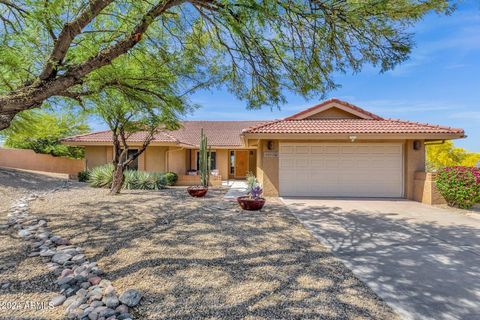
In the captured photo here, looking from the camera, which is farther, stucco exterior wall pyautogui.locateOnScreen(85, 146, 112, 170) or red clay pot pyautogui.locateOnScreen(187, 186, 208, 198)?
stucco exterior wall pyautogui.locateOnScreen(85, 146, 112, 170)

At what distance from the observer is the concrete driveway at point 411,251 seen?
3650 mm

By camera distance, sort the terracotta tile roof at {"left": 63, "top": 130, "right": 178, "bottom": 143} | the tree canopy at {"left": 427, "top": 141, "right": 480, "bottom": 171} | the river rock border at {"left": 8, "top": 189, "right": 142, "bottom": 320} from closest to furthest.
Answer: the river rock border at {"left": 8, "top": 189, "right": 142, "bottom": 320} → the terracotta tile roof at {"left": 63, "top": 130, "right": 178, "bottom": 143} → the tree canopy at {"left": 427, "top": 141, "right": 480, "bottom": 171}

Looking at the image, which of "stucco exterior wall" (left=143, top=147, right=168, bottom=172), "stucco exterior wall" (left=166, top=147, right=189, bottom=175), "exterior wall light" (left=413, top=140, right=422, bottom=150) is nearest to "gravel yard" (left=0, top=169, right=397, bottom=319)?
"exterior wall light" (left=413, top=140, right=422, bottom=150)

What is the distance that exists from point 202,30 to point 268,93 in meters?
2.33

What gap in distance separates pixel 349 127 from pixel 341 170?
7.31 ft

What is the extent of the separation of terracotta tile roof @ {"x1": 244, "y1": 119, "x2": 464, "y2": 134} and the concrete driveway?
12.4 feet

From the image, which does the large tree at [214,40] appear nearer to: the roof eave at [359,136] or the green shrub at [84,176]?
the roof eave at [359,136]

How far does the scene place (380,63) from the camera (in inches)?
199

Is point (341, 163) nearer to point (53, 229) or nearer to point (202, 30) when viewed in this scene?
point (202, 30)

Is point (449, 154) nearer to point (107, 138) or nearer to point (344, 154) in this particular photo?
point (344, 154)

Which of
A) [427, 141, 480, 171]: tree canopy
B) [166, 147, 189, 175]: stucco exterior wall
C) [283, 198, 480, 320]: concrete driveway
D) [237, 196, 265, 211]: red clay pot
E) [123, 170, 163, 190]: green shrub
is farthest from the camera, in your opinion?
[427, 141, 480, 171]: tree canopy

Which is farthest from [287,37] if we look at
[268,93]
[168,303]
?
[168,303]

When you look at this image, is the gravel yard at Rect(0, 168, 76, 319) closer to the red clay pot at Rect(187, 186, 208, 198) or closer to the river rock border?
the river rock border

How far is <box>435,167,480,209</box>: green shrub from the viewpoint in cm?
995
